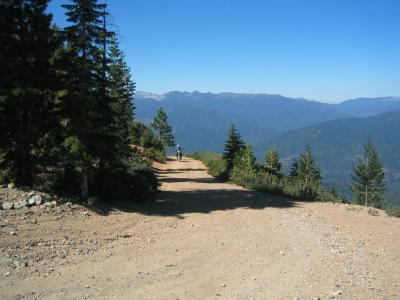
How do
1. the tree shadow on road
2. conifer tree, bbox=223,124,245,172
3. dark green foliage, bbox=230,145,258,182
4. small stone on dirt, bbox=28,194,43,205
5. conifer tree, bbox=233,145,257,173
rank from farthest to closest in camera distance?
1. conifer tree, bbox=223,124,245,172
2. conifer tree, bbox=233,145,257,173
3. dark green foliage, bbox=230,145,258,182
4. the tree shadow on road
5. small stone on dirt, bbox=28,194,43,205

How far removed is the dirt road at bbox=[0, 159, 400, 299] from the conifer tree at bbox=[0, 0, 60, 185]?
117 inches

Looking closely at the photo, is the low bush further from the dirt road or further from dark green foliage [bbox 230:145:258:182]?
the dirt road

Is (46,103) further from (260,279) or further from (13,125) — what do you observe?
(260,279)

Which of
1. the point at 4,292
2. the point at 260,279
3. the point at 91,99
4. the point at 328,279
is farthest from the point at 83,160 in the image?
the point at 328,279

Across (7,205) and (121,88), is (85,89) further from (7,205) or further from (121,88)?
(121,88)

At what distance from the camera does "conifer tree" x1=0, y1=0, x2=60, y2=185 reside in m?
13.9

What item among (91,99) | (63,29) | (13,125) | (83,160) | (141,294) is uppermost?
(63,29)

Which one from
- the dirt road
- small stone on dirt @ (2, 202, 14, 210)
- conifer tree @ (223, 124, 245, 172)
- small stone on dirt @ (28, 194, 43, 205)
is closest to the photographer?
the dirt road

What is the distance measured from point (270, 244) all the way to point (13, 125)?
9.79 m

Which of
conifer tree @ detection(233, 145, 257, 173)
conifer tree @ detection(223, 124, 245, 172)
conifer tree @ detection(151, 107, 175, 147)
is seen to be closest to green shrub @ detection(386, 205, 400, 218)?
conifer tree @ detection(233, 145, 257, 173)

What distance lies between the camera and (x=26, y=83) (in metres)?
14.4

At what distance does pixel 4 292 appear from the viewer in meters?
7.78

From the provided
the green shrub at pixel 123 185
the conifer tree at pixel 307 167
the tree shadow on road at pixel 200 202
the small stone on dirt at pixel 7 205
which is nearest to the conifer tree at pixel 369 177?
the conifer tree at pixel 307 167

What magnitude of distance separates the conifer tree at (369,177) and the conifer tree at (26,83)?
66353 millimetres
